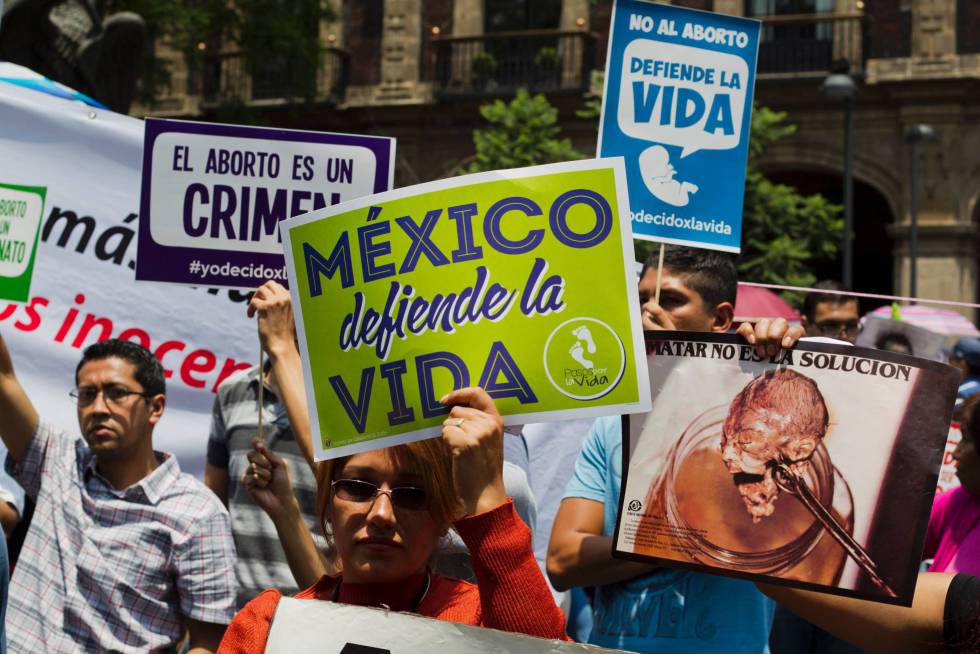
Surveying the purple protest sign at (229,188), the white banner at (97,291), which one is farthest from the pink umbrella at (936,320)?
the purple protest sign at (229,188)

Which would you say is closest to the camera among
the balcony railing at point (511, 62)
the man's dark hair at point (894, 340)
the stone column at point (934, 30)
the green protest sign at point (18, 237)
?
the green protest sign at point (18, 237)

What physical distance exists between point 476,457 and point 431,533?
25 cm

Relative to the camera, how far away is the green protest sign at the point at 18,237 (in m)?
4.29

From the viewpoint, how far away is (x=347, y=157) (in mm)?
3908

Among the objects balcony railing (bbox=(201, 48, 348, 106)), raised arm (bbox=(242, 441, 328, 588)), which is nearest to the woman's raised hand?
raised arm (bbox=(242, 441, 328, 588))

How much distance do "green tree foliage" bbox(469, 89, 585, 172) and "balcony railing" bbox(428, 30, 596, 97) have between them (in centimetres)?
350

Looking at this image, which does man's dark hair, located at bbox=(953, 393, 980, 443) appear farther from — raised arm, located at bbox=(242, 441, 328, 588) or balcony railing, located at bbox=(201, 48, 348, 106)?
balcony railing, located at bbox=(201, 48, 348, 106)

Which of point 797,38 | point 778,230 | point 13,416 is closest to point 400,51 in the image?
point 797,38

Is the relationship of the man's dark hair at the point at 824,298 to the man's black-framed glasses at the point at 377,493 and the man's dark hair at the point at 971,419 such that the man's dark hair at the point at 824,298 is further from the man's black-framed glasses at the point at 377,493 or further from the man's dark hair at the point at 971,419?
the man's black-framed glasses at the point at 377,493

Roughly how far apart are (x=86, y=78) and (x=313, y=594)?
4793 mm

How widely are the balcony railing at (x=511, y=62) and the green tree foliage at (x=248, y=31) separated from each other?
13.7 ft

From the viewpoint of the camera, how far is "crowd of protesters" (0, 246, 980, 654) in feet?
7.57

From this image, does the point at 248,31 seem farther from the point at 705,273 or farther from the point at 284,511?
the point at 284,511

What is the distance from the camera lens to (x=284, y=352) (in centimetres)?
321
